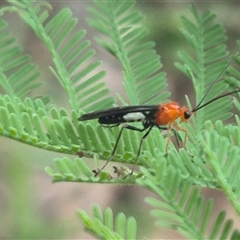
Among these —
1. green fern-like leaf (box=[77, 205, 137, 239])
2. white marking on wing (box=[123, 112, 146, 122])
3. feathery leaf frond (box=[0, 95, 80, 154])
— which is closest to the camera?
green fern-like leaf (box=[77, 205, 137, 239])

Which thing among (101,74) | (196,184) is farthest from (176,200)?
(101,74)

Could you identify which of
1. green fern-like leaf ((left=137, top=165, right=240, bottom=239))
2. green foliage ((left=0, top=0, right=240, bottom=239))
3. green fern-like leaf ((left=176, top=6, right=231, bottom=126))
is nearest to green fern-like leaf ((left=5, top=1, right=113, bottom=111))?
green foliage ((left=0, top=0, right=240, bottom=239))

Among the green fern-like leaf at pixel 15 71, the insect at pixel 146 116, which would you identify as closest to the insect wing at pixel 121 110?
the insect at pixel 146 116

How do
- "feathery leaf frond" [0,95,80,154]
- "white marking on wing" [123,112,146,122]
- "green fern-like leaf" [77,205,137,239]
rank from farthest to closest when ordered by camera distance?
1. "white marking on wing" [123,112,146,122]
2. "feathery leaf frond" [0,95,80,154]
3. "green fern-like leaf" [77,205,137,239]

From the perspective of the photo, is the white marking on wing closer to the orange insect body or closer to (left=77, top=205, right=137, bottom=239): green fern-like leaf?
the orange insect body

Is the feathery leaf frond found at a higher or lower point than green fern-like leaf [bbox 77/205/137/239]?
higher

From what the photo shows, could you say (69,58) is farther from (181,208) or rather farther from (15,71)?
(181,208)

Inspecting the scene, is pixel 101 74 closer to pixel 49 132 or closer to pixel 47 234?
pixel 49 132

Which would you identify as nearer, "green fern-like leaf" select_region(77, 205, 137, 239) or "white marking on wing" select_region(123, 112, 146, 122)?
"green fern-like leaf" select_region(77, 205, 137, 239)
